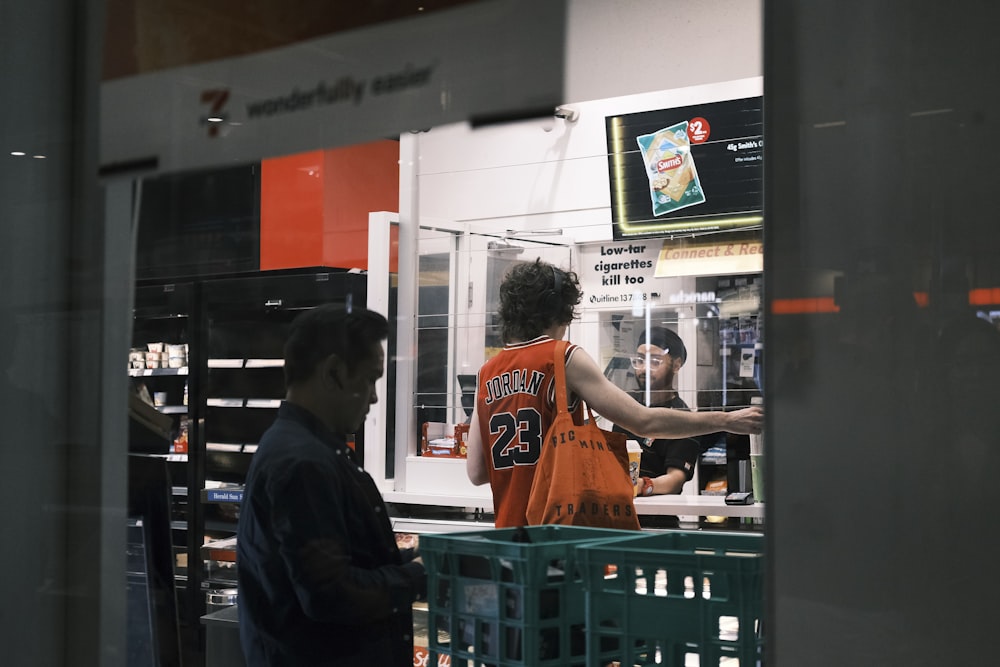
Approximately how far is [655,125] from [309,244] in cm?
71

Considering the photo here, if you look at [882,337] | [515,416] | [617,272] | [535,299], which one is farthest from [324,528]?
[882,337]

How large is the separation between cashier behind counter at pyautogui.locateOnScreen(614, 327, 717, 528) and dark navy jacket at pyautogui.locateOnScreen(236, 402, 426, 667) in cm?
45

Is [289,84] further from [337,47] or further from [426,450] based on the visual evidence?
[426,450]

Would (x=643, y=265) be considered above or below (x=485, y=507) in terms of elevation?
above

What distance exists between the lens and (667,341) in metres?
1.57

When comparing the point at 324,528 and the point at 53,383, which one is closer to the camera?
the point at 324,528

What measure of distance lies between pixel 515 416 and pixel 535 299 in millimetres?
199

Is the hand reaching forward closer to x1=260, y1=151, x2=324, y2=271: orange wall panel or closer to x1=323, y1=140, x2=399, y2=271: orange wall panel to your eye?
x1=323, y1=140, x2=399, y2=271: orange wall panel

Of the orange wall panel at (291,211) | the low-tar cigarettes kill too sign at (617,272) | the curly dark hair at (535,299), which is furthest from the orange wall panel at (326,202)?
the low-tar cigarettes kill too sign at (617,272)

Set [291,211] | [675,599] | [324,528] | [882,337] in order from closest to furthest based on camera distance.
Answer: [882,337]
[675,599]
[324,528]
[291,211]

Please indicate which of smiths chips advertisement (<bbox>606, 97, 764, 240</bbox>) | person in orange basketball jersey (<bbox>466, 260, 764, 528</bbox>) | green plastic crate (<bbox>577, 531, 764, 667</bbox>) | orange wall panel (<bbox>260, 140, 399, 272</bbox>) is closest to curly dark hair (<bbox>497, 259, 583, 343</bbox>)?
person in orange basketball jersey (<bbox>466, 260, 764, 528</bbox>)

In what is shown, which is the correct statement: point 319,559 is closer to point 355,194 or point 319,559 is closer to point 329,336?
point 329,336

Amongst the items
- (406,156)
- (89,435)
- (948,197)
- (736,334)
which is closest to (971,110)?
(948,197)

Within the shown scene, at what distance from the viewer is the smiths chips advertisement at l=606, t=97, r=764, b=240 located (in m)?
1.51
